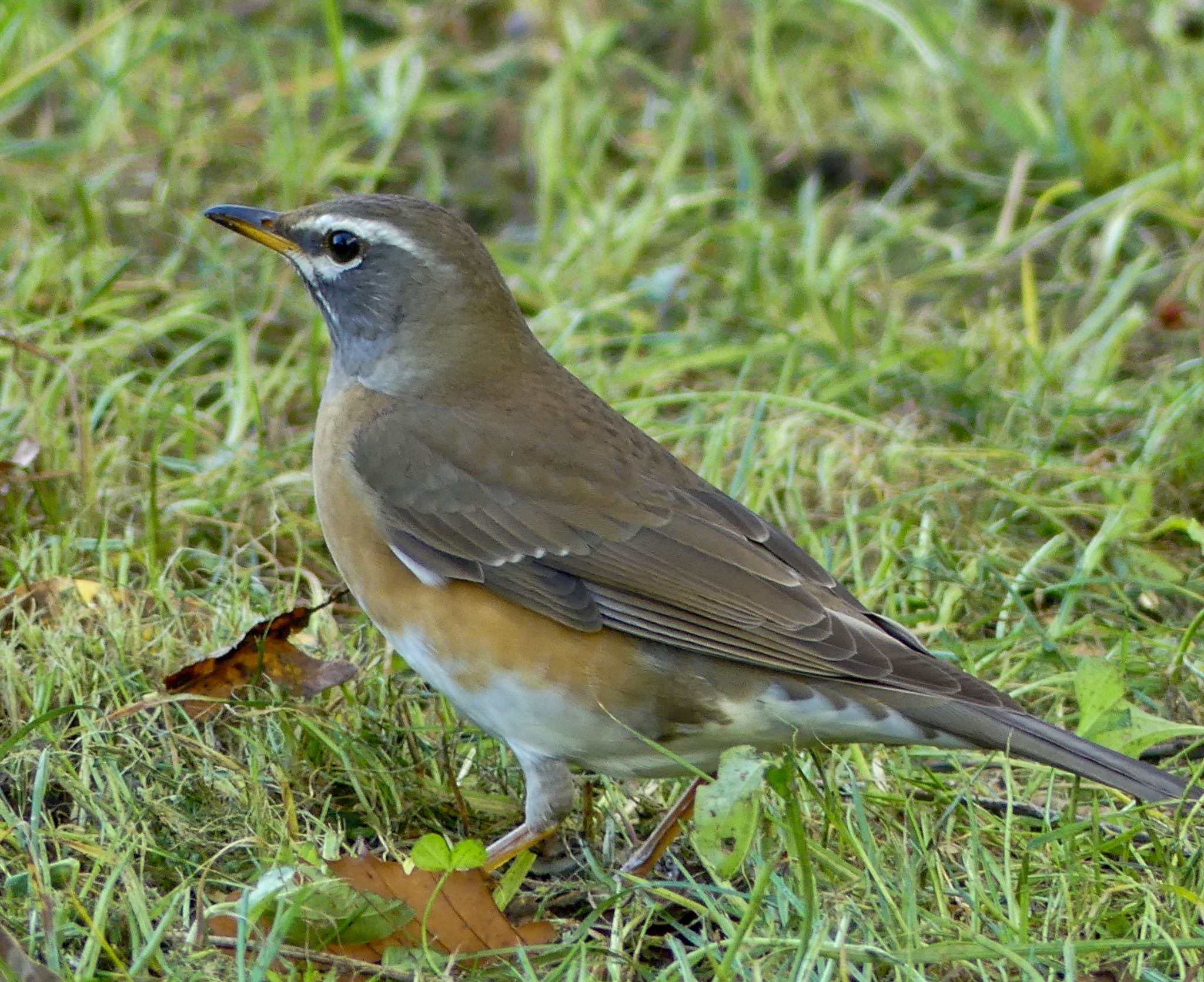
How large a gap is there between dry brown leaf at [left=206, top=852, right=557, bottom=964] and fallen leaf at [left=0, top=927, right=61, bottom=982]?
66 centimetres

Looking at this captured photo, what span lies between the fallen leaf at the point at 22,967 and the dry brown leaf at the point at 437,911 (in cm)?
66

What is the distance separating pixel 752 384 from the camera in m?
6.87

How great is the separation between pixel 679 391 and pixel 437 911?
3.23 meters

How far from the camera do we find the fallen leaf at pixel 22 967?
3.46m

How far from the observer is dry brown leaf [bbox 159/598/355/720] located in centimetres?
464

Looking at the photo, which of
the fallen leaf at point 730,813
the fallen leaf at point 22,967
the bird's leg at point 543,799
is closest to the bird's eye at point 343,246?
the bird's leg at point 543,799

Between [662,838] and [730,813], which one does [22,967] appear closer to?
[730,813]

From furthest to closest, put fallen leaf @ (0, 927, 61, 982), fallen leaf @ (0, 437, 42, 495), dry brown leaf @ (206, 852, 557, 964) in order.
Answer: fallen leaf @ (0, 437, 42, 495) → dry brown leaf @ (206, 852, 557, 964) → fallen leaf @ (0, 927, 61, 982)

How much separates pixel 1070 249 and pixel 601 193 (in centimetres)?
223

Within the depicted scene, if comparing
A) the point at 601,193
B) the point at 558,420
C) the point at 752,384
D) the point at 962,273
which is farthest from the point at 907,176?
the point at 558,420

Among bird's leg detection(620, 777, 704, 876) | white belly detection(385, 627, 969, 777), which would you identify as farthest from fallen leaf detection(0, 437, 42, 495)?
bird's leg detection(620, 777, 704, 876)

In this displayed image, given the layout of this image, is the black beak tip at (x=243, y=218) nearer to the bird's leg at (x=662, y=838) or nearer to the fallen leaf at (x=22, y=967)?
the bird's leg at (x=662, y=838)

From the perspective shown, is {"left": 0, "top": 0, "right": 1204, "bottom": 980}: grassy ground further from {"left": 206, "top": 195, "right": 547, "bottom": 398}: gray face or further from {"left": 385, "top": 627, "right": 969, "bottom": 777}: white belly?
{"left": 206, "top": 195, "right": 547, "bottom": 398}: gray face

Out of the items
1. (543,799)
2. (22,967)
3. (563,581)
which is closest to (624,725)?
(543,799)
